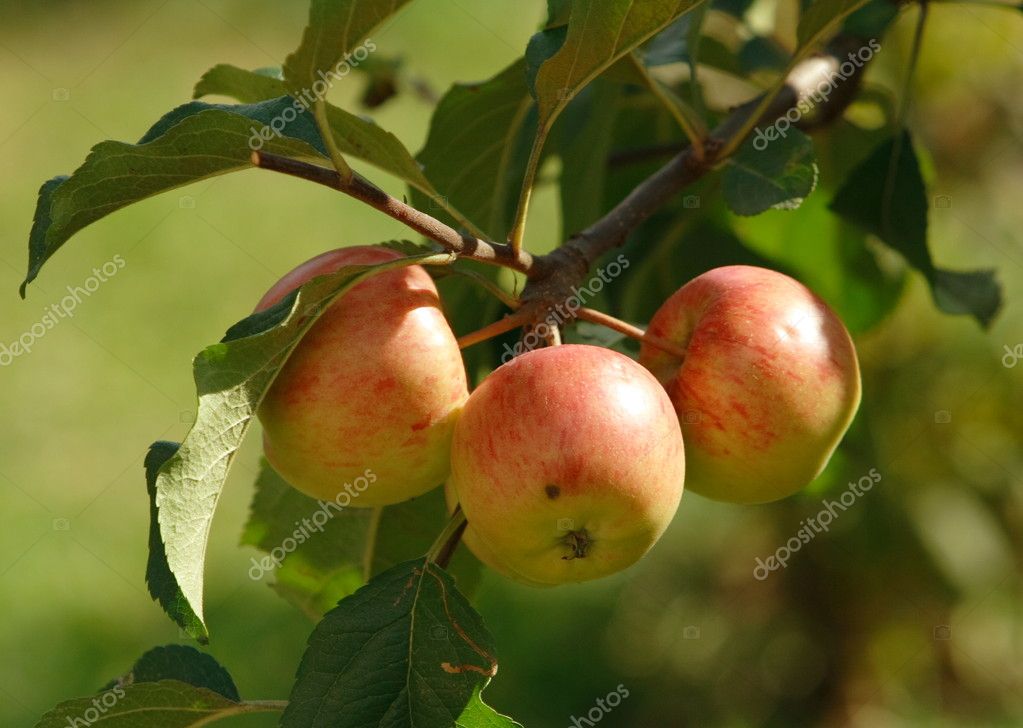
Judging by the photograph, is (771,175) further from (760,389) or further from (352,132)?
(352,132)

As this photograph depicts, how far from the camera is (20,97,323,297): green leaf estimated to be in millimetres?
798

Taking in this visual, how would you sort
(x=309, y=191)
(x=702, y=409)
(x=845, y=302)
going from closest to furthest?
(x=702, y=409), (x=845, y=302), (x=309, y=191)

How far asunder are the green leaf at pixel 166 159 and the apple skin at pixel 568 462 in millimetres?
253

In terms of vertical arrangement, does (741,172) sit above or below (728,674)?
above

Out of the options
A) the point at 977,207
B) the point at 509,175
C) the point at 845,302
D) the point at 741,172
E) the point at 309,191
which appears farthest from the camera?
the point at 309,191

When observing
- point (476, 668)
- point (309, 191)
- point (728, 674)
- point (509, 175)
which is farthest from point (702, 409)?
point (309, 191)

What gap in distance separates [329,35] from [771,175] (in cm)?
48

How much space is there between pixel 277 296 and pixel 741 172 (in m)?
0.51

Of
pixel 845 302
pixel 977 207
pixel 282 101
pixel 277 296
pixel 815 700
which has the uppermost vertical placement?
pixel 282 101

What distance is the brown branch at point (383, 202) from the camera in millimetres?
832

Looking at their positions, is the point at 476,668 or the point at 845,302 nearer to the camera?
the point at 476,668

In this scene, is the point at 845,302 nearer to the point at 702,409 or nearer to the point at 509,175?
the point at 509,175

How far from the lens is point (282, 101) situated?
87cm

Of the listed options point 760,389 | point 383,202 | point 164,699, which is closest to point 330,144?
point 383,202
